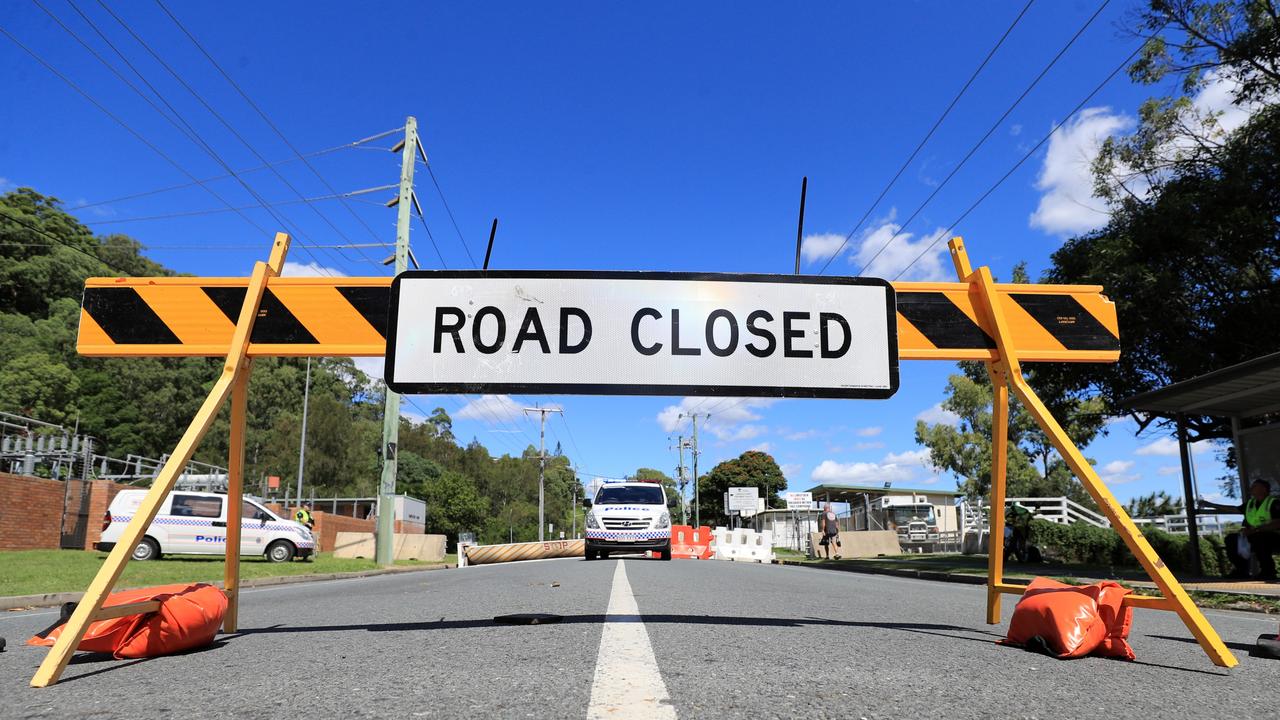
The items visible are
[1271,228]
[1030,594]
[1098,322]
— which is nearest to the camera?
[1030,594]

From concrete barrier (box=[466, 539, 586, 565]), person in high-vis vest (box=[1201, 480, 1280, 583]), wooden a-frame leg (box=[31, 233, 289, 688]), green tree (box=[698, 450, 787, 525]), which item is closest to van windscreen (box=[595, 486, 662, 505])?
concrete barrier (box=[466, 539, 586, 565])

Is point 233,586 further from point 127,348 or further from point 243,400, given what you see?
point 127,348

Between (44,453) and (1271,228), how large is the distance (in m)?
32.9

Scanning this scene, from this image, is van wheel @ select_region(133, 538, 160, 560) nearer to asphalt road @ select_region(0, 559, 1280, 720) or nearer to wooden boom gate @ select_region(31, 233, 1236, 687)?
asphalt road @ select_region(0, 559, 1280, 720)

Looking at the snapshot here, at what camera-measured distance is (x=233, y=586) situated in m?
4.02

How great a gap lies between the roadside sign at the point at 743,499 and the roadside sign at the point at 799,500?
1793 centimetres

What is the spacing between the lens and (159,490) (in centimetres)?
327

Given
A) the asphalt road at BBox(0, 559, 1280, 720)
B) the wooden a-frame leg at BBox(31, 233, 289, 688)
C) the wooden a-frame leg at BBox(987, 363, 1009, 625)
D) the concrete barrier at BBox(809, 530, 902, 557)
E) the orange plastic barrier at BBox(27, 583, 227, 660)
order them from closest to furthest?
the asphalt road at BBox(0, 559, 1280, 720)
the wooden a-frame leg at BBox(31, 233, 289, 688)
the orange plastic barrier at BBox(27, 583, 227, 660)
the wooden a-frame leg at BBox(987, 363, 1009, 625)
the concrete barrier at BBox(809, 530, 902, 557)

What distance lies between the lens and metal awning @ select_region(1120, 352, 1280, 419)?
11.2 m

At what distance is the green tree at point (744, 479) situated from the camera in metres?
94.1

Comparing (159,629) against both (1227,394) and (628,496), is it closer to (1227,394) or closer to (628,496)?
(1227,394)

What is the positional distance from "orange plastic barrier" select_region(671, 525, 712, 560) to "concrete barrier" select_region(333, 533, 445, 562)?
9.72 metres

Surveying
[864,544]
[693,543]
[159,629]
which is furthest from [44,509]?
[864,544]

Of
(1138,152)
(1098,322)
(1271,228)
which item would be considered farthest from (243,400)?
(1138,152)
